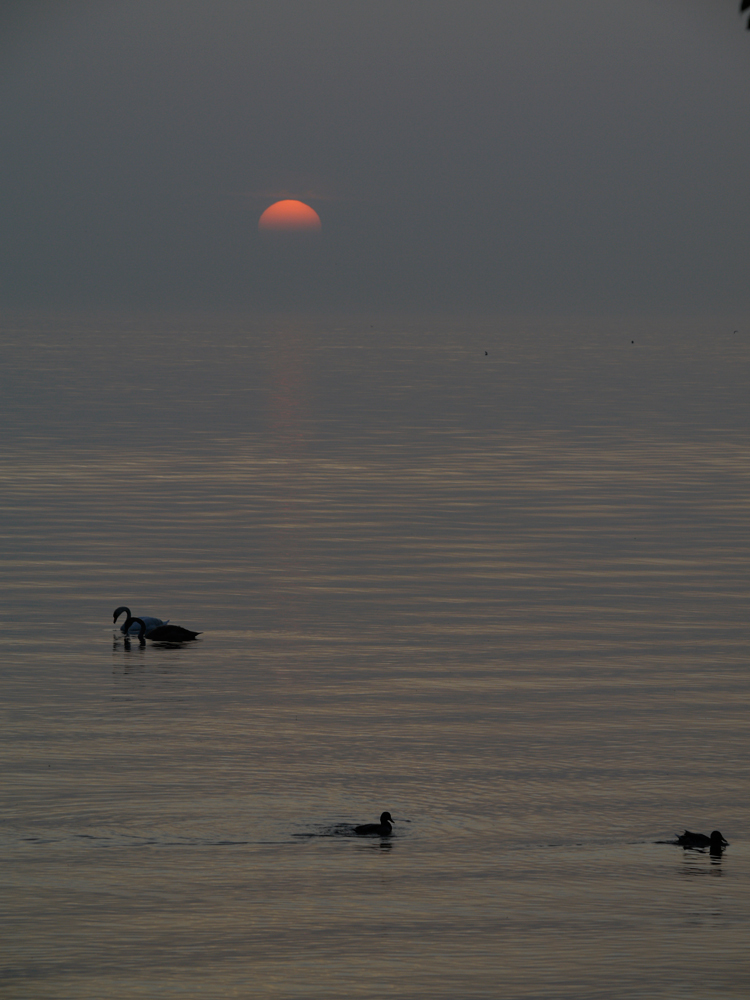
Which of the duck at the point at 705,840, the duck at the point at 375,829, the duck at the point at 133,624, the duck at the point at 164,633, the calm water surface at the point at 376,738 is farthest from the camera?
the duck at the point at 133,624

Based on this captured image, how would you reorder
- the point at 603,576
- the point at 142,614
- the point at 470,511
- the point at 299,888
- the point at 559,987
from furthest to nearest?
the point at 470,511
the point at 603,576
the point at 142,614
the point at 299,888
the point at 559,987

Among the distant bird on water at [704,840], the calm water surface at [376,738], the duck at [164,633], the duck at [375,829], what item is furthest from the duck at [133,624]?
the distant bird on water at [704,840]

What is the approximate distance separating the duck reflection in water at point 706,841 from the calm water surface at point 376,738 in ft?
0.52

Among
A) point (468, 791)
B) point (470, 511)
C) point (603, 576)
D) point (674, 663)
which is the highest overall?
point (470, 511)

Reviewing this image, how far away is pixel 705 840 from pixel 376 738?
6215 millimetres

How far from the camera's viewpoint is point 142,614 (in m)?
34.3

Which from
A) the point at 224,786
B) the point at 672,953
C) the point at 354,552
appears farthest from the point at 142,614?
the point at 672,953

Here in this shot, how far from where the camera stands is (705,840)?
1998cm

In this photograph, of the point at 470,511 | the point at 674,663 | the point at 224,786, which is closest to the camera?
the point at 224,786

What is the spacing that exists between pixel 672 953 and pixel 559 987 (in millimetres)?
1417

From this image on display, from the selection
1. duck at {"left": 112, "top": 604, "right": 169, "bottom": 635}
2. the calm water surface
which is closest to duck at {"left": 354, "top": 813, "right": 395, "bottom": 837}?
the calm water surface

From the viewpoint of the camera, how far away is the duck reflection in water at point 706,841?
19969 millimetres

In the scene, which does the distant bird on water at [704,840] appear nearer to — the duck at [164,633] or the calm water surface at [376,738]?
the calm water surface at [376,738]

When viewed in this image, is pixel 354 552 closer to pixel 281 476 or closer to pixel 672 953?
pixel 281 476
